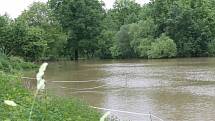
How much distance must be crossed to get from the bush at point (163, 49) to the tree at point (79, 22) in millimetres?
Answer: 9310

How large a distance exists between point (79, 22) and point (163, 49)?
13307mm

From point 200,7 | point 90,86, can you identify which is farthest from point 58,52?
point 90,86

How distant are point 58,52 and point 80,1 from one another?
10394 mm

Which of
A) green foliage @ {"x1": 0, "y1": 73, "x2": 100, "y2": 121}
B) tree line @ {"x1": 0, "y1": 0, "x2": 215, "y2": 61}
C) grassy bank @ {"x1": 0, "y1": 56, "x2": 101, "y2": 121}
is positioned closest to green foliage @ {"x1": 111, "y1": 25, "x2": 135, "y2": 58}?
tree line @ {"x1": 0, "y1": 0, "x2": 215, "y2": 61}

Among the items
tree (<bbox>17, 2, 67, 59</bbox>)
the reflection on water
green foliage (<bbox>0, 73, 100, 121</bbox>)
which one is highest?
tree (<bbox>17, 2, 67, 59</bbox>)

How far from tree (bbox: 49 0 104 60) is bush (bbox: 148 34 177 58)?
931cm

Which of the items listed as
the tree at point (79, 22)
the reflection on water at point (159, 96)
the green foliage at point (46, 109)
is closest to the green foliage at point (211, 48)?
the tree at point (79, 22)

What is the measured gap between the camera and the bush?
220 feet

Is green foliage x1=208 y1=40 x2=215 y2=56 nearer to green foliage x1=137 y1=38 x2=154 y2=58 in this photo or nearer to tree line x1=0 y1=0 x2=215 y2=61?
tree line x1=0 y1=0 x2=215 y2=61

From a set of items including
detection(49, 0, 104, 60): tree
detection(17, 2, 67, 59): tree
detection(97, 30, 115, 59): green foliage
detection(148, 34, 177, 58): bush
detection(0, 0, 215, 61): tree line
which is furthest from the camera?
detection(97, 30, 115, 59): green foliage

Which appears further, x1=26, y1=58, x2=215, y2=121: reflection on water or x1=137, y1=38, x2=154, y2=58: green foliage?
x1=137, y1=38, x2=154, y2=58: green foliage

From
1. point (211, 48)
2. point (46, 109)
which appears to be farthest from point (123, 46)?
point (46, 109)

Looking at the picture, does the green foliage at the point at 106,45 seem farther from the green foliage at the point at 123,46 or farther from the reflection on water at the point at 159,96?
the reflection on water at the point at 159,96

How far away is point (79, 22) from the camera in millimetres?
70250
